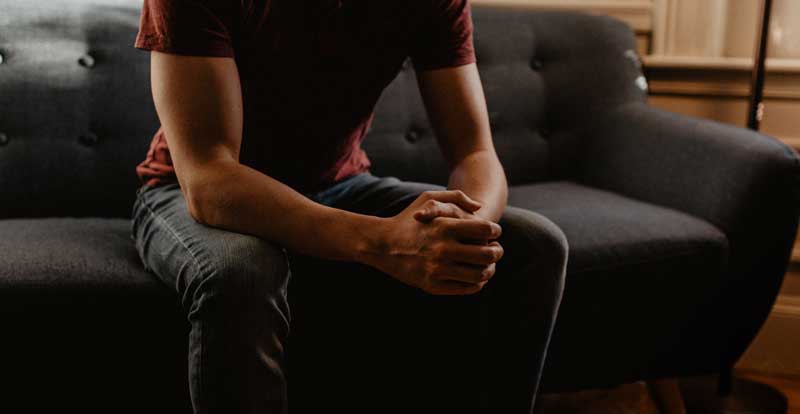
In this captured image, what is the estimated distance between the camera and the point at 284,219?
1179 millimetres

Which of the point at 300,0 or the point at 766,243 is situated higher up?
the point at 300,0

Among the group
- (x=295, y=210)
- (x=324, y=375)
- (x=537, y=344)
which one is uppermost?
(x=295, y=210)

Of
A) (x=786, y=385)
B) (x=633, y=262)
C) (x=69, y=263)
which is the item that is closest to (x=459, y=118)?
(x=633, y=262)

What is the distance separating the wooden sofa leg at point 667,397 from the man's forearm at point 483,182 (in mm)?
685

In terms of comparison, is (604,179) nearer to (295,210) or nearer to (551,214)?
(551,214)

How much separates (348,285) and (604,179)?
86 centimetres

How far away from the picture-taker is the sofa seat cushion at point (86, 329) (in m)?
1.26

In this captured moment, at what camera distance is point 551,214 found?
1.64m

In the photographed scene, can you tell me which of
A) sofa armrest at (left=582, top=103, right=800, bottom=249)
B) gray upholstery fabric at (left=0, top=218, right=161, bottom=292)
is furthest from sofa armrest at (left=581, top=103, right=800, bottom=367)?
gray upholstery fabric at (left=0, top=218, right=161, bottom=292)

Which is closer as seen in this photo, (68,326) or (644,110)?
(68,326)

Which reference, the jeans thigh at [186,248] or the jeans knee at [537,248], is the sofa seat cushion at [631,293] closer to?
the jeans knee at [537,248]

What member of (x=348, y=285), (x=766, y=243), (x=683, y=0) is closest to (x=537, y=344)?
(x=348, y=285)

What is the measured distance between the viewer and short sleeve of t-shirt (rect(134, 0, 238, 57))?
4.03 ft

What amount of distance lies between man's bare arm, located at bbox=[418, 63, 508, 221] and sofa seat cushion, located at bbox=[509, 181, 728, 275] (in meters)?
0.20
